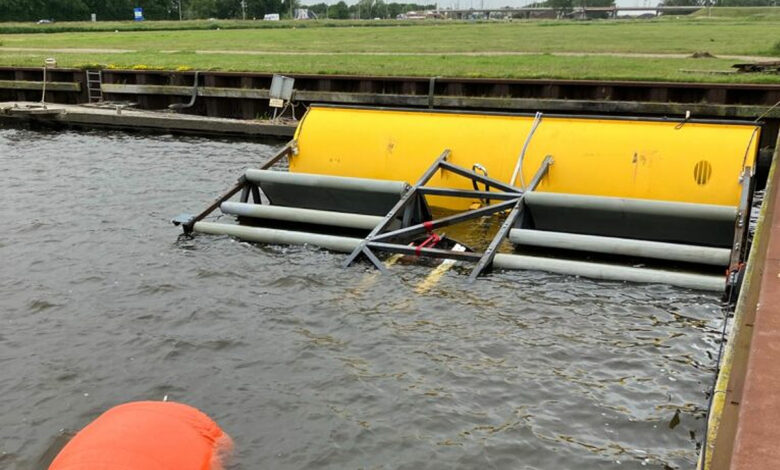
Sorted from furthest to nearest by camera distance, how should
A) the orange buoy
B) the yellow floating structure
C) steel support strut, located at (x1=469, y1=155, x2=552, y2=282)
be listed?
the yellow floating structure < steel support strut, located at (x1=469, y1=155, x2=552, y2=282) < the orange buoy

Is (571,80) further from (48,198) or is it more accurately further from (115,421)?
(115,421)

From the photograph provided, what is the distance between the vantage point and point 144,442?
498 cm

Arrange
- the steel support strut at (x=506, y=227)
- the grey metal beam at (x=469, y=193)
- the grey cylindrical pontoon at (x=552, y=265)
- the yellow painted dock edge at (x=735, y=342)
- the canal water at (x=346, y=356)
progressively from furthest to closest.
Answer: the grey metal beam at (x=469, y=193), the steel support strut at (x=506, y=227), the grey cylindrical pontoon at (x=552, y=265), the canal water at (x=346, y=356), the yellow painted dock edge at (x=735, y=342)

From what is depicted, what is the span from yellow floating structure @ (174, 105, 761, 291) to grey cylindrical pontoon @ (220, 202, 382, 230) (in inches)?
1.0

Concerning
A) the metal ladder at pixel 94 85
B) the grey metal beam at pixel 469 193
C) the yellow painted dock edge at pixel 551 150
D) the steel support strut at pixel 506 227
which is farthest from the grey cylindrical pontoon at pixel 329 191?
the metal ladder at pixel 94 85

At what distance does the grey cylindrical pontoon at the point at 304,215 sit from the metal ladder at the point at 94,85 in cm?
1648


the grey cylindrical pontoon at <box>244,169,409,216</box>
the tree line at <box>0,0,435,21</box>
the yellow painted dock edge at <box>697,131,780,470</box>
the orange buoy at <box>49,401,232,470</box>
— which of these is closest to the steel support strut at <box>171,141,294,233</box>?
the grey cylindrical pontoon at <box>244,169,409,216</box>

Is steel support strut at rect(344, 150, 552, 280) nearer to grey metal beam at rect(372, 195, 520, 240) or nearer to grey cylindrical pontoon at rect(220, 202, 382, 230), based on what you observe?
grey metal beam at rect(372, 195, 520, 240)

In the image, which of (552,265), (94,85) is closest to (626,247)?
(552,265)

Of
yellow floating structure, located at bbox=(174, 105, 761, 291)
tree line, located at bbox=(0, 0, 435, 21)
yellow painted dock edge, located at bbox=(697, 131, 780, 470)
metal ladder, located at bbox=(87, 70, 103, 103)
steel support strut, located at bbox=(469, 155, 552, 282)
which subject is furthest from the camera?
tree line, located at bbox=(0, 0, 435, 21)

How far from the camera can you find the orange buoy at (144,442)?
474cm

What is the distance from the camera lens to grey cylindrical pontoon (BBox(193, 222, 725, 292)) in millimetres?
9352

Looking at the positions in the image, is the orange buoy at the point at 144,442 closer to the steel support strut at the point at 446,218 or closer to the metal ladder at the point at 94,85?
the steel support strut at the point at 446,218

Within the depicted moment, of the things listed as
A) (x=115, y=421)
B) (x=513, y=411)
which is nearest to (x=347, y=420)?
(x=513, y=411)
